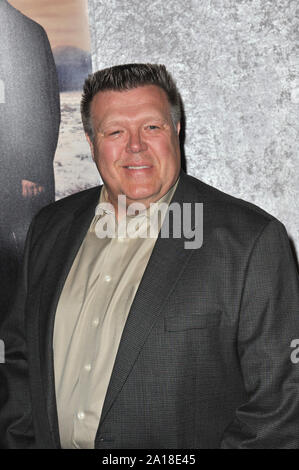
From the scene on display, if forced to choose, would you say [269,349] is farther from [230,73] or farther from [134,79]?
[230,73]

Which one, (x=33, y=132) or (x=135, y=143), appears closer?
(x=135, y=143)

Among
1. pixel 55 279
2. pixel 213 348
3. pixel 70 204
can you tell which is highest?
pixel 70 204

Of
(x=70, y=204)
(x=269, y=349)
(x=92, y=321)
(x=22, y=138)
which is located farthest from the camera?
(x=22, y=138)

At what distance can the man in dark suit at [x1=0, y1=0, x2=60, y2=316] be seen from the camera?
6.09ft

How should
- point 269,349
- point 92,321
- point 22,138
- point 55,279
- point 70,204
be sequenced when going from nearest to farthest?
point 269,349 < point 92,321 < point 55,279 < point 70,204 < point 22,138

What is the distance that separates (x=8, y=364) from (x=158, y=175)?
625 millimetres

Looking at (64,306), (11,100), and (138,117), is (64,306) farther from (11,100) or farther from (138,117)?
(11,100)

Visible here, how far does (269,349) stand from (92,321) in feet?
1.31

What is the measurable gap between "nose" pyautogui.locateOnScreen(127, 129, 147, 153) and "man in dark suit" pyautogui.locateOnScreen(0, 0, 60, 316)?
0.48 m

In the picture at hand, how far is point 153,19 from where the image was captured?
6.06ft

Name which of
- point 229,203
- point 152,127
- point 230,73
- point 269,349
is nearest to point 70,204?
point 152,127

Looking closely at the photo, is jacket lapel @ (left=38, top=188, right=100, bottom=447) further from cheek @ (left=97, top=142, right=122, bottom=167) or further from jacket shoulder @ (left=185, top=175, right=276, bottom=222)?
jacket shoulder @ (left=185, top=175, right=276, bottom=222)

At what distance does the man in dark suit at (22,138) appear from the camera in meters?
1.86

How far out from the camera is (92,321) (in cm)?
143
